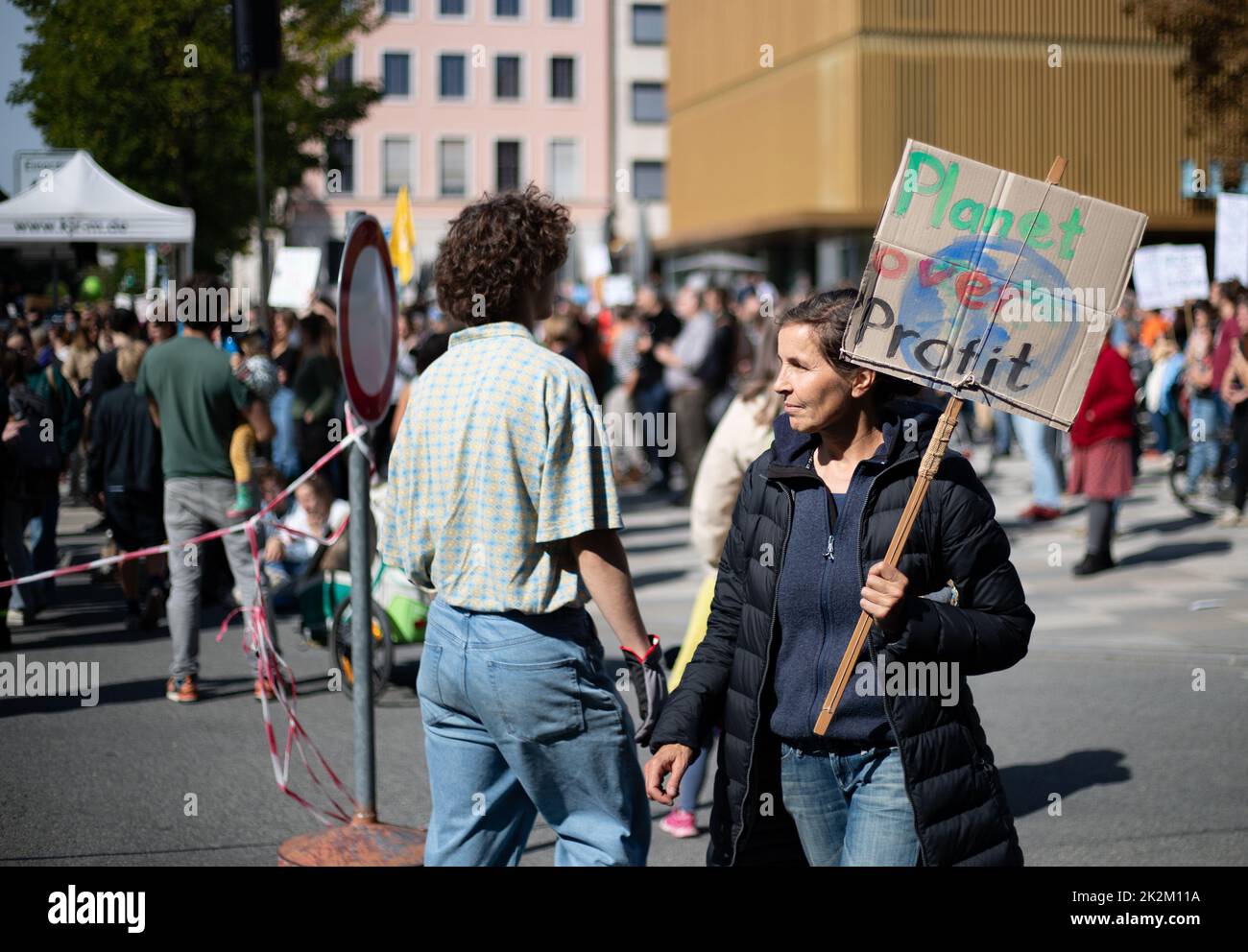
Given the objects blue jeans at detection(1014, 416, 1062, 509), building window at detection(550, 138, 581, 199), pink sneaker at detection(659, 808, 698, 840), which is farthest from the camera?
building window at detection(550, 138, 581, 199)

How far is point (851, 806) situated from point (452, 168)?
221 feet

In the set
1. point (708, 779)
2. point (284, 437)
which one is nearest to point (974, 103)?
point (284, 437)

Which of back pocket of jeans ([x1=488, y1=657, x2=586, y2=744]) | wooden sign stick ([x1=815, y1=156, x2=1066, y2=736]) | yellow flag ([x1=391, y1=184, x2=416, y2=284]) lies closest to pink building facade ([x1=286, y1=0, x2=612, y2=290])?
yellow flag ([x1=391, y1=184, x2=416, y2=284])

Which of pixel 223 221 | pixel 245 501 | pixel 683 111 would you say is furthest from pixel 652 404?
pixel 683 111

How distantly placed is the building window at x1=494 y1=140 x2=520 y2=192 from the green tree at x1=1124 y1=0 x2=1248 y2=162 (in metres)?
46.6

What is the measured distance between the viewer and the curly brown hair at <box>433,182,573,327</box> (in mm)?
3723

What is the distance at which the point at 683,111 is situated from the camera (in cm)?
5481

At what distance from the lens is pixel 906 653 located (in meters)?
3.19

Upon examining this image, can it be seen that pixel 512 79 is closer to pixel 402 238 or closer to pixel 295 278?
pixel 295 278

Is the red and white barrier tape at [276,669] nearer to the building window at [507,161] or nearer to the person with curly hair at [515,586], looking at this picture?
the person with curly hair at [515,586]

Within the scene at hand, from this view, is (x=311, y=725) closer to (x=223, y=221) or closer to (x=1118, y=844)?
(x=1118, y=844)

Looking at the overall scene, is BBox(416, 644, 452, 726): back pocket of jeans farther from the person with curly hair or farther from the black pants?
the black pants

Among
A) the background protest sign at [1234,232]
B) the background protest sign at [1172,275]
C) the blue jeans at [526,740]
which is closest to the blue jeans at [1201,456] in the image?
the background protest sign at [1234,232]
